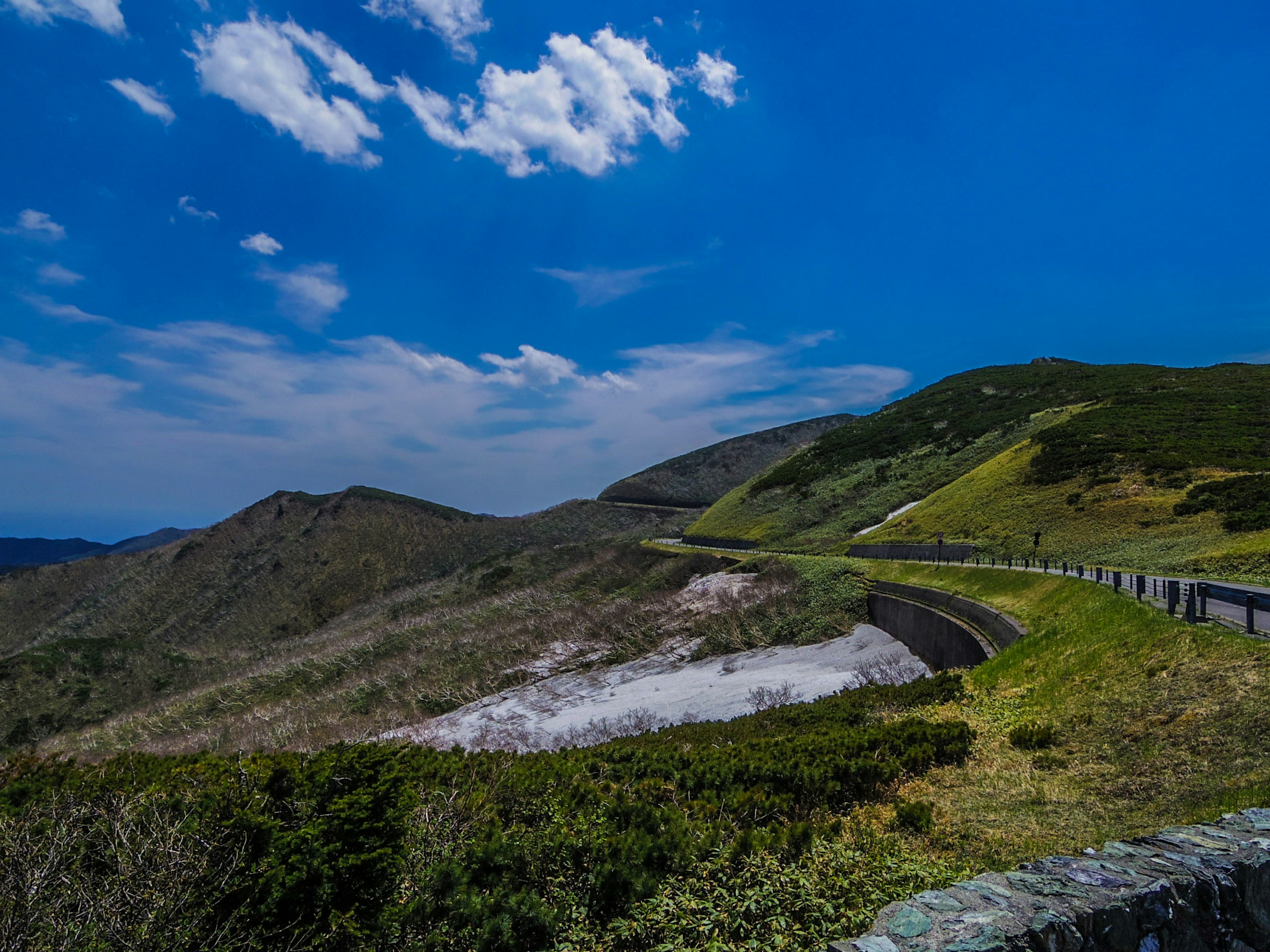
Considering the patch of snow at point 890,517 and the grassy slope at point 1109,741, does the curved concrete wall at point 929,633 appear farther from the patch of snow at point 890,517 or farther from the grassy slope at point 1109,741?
the patch of snow at point 890,517

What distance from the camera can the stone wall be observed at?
135 inches

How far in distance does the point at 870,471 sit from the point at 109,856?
56850 millimetres

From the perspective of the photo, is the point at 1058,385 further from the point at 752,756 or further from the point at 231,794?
the point at 231,794

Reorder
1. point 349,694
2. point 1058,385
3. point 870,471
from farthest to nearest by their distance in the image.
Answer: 1. point 1058,385
2. point 870,471
3. point 349,694

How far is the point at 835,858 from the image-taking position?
501cm

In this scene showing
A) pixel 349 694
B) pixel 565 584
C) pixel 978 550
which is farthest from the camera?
pixel 565 584

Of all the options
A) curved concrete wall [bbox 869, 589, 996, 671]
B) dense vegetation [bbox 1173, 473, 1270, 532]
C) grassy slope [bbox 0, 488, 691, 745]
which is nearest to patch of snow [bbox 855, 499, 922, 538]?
dense vegetation [bbox 1173, 473, 1270, 532]

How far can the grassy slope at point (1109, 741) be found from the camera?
5406mm

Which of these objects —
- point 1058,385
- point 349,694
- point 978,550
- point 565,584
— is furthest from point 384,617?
point 1058,385

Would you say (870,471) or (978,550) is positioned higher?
(870,471)

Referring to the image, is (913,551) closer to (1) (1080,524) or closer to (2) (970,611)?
(1) (1080,524)

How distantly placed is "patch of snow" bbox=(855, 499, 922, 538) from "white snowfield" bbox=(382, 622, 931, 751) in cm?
2160

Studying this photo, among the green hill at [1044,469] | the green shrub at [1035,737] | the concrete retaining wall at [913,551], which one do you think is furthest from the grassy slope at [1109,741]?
the concrete retaining wall at [913,551]

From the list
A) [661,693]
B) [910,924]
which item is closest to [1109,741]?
[910,924]
